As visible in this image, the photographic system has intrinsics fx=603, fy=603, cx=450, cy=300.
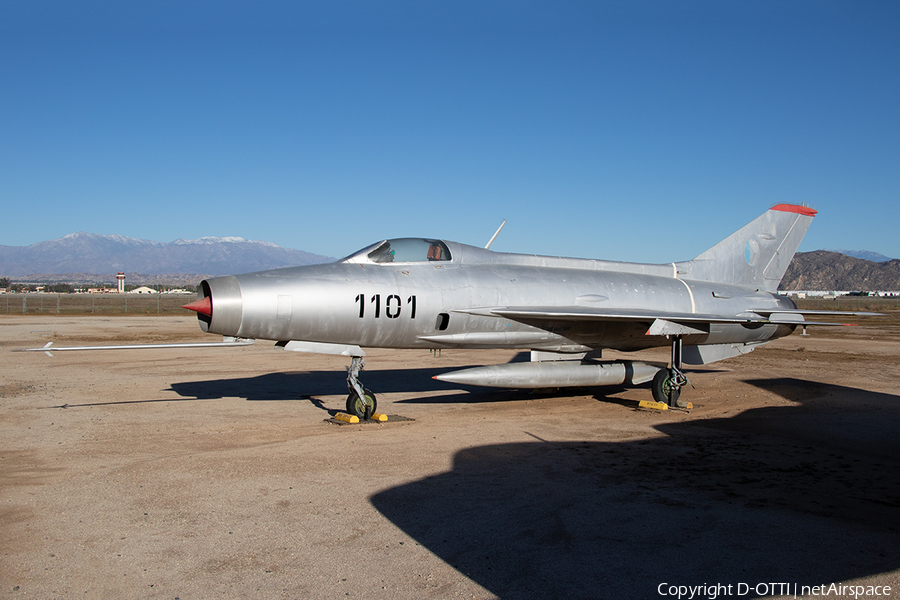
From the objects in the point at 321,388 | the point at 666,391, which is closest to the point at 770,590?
the point at 666,391

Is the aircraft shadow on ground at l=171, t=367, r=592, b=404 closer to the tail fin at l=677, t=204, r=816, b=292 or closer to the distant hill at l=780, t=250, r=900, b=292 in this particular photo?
the tail fin at l=677, t=204, r=816, b=292

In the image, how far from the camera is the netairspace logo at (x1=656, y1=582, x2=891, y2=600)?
13.1 ft

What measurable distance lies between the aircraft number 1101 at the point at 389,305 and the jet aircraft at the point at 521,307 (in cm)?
2

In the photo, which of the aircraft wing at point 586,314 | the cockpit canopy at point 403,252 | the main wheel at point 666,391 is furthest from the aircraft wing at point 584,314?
the cockpit canopy at point 403,252

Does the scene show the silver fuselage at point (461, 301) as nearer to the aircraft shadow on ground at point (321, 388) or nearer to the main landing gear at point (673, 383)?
the main landing gear at point (673, 383)

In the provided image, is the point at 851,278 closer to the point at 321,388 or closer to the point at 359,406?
the point at 321,388

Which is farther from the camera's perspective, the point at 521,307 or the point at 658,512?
the point at 521,307

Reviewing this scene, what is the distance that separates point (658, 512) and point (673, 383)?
21.5ft

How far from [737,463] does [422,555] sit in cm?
468

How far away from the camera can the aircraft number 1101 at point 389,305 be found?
9094 millimetres

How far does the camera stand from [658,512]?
555 centimetres

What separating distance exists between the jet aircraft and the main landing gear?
0.02m

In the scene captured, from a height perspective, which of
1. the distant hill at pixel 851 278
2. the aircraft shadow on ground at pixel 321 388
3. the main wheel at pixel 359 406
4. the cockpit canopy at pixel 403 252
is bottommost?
the aircraft shadow on ground at pixel 321 388

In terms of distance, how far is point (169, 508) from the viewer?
5551 millimetres
